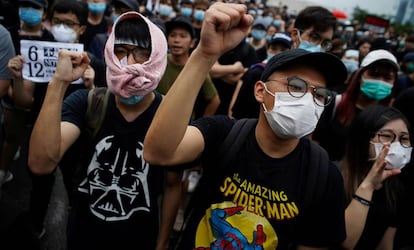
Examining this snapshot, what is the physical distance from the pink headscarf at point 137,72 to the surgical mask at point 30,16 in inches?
73.3

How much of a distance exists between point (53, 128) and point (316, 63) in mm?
1261

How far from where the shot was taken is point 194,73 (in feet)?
4.05

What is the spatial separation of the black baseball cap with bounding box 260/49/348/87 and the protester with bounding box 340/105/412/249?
0.70 metres

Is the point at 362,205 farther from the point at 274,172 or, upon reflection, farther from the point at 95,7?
the point at 95,7

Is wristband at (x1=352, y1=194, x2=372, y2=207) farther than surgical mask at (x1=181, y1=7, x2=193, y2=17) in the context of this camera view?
No

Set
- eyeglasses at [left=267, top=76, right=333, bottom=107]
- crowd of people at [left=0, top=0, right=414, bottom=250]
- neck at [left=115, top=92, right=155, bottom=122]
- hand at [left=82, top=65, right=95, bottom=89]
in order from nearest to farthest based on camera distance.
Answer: crowd of people at [left=0, top=0, right=414, bottom=250], eyeglasses at [left=267, top=76, right=333, bottom=107], neck at [left=115, top=92, right=155, bottom=122], hand at [left=82, top=65, right=95, bottom=89]

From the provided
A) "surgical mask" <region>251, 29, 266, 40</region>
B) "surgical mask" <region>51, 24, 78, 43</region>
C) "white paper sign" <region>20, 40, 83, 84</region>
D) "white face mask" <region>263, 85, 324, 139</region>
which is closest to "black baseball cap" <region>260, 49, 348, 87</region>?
"white face mask" <region>263, 85, 324, 139</region>

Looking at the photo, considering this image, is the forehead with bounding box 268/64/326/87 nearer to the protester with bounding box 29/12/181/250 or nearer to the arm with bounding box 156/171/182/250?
the protester with bounding box 29/12/181/250

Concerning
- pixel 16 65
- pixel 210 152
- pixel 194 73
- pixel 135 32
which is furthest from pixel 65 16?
pixel 194 73

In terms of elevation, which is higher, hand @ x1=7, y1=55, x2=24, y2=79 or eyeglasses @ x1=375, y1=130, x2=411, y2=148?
eyeglasses @ x1=375, y1=130, x2=411, y2=148

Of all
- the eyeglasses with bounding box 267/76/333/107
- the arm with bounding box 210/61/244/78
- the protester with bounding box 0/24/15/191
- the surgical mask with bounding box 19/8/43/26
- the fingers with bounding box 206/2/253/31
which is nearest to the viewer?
the fingers with bounding box 206/2/253/31

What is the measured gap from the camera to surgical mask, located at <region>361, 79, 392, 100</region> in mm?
3021

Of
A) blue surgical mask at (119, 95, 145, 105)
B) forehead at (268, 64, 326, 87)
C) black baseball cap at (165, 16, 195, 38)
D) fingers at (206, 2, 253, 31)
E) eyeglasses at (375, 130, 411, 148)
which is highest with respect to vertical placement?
fingers at (206, 2, 253, 31)

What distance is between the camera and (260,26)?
6.59m
